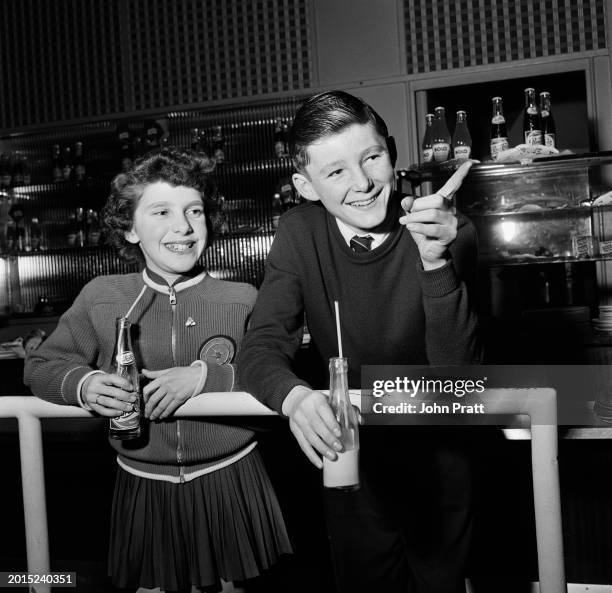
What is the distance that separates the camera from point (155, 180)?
1.60 m

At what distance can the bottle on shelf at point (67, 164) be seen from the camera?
4.32 meters

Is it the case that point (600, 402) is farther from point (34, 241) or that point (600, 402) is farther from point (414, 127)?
point (34, 241)

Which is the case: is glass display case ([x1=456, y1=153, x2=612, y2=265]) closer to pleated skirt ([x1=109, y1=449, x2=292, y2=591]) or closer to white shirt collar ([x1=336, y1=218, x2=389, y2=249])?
white shirt collar ([x1=336, y1=218, x2=389, y2=249])

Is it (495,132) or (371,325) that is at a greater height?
(495,132)

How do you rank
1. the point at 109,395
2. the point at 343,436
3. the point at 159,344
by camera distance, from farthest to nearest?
the point at 159,344
the point at 109,395
the point at 343,436

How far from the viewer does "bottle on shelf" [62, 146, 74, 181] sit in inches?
170

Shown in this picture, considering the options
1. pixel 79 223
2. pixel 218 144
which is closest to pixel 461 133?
pixel 218 144

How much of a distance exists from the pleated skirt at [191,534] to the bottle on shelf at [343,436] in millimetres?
411

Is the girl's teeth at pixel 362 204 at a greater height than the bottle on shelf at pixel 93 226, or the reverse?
the bottle on shelf at pixel 93 226

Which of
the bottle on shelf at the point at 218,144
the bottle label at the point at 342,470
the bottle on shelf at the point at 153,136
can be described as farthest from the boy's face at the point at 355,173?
the bottle on shelf at the point at 153,136

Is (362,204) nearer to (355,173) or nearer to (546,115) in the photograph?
(355,173)

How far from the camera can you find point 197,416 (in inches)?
47.1

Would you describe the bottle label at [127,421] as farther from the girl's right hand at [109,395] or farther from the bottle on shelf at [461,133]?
the bottle on shelf at [461,133]

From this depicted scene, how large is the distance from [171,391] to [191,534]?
12.7 inches
